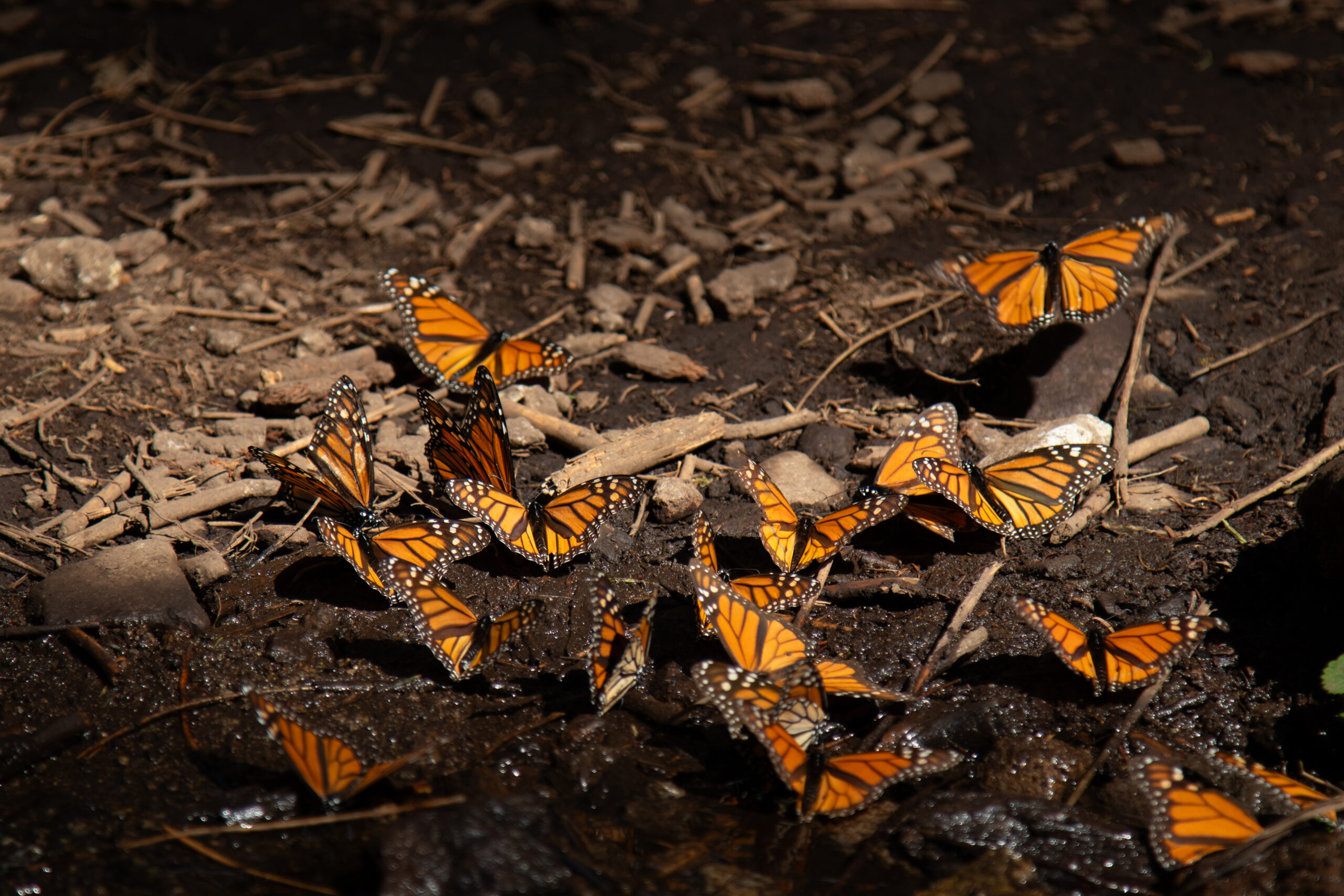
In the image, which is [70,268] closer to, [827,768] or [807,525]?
[807,525]

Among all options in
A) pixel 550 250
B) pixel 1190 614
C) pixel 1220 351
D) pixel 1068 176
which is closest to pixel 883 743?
pixel 1190 614

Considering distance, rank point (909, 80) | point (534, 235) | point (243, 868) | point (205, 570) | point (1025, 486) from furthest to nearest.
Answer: point (909, 80) → point (534, 235) → point (1025, 486) → point (205, 570) → point (243, 868)

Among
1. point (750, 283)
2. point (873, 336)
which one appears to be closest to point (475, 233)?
point (750, 283)

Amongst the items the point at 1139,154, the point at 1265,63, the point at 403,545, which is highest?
the point at 1265,63

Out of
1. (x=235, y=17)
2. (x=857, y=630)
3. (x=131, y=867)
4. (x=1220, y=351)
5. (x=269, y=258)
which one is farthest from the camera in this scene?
(x=235, y=17)

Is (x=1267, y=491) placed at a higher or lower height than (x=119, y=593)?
higher

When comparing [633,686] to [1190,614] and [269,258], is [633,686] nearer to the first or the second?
[1190,614]
